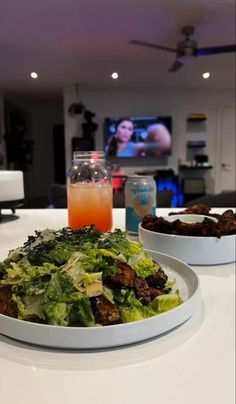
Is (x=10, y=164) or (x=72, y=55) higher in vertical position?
(x=72, y=55)

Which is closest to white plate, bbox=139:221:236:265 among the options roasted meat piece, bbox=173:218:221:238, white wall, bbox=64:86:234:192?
roasted meat piece, bbox=173:218:221:238

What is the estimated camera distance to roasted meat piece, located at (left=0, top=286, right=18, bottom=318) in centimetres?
43

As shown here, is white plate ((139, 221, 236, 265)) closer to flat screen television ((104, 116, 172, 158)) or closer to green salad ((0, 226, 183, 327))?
green salad ((0, 226, 183, 327))

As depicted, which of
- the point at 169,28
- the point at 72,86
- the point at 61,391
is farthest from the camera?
the point at 72,86

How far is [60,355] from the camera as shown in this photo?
400 millimetres

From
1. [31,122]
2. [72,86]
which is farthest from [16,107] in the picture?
[72,86]

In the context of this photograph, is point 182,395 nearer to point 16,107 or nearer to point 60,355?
point 60,355

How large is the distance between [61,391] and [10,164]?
20.5 feet

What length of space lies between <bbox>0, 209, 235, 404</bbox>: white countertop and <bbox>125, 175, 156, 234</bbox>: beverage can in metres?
0.41

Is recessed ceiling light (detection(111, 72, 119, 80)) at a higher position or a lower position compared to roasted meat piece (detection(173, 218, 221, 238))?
higher

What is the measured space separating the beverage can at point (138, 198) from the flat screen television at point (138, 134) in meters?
4.71

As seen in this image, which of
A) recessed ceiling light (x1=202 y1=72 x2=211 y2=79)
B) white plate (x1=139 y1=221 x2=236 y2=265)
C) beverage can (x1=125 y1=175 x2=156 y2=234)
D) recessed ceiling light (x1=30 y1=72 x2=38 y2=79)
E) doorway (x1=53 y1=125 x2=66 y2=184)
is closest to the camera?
white plate (x1=139 y1=221 x2=236 y2=265)

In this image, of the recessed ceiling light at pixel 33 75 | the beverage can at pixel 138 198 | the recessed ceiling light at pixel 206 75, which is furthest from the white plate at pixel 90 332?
the recessed ceiling light at pixel 206 75

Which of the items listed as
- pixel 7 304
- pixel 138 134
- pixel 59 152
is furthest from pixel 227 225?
pixel 59 152
